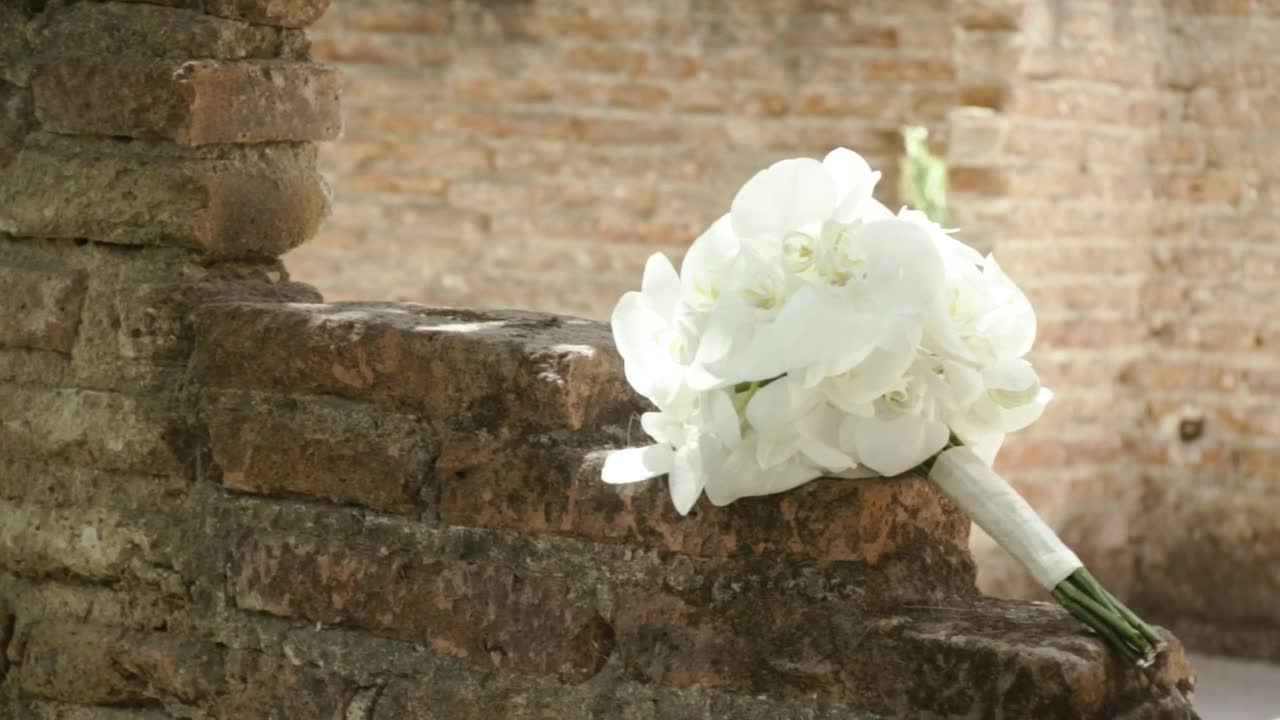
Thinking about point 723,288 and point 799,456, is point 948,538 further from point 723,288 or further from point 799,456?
point 723,288

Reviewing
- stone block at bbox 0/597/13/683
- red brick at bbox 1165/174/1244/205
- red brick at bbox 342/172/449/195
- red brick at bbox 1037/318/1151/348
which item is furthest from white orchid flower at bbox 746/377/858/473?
red brick at bbox 342/172/449/195

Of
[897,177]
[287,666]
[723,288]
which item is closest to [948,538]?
[723,288]

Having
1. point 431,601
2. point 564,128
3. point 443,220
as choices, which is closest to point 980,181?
point 564,128

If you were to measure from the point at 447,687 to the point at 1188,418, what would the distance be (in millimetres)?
4324

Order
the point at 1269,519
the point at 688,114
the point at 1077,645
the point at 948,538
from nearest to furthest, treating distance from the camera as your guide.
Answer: the point at 1077,645, the point at 948,538, the point at 1269,519, the point at 688,114

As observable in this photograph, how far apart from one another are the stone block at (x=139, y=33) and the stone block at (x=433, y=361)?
327 mm

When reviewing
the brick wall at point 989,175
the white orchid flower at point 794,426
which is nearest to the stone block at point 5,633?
the white orchid flower at point 794,426

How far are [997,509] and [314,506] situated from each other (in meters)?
0.76

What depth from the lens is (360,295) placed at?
659 cm

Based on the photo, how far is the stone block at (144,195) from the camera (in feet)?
7.84

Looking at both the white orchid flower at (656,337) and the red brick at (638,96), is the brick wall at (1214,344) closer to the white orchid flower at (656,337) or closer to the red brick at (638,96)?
the red brick at (638,96)

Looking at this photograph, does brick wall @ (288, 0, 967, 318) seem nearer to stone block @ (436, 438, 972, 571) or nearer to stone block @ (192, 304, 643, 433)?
stone block @ (192, 304, 643, 433)

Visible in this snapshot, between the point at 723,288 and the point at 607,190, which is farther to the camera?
the point at 607,190

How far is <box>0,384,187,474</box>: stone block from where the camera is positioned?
2357mm
